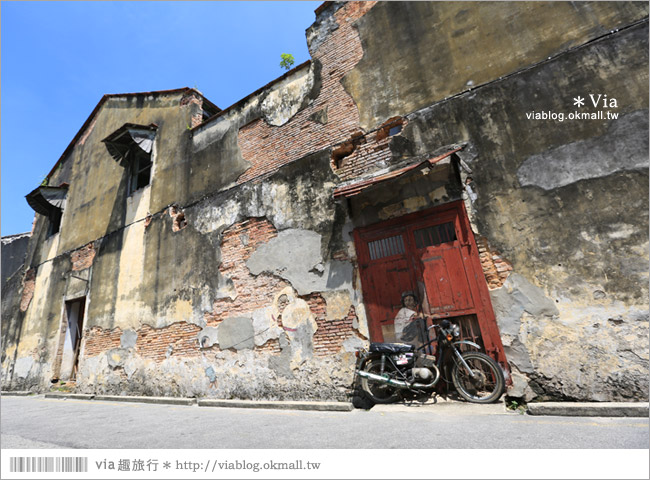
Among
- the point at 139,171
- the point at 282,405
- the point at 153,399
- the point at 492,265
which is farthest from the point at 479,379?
the point at 139,171

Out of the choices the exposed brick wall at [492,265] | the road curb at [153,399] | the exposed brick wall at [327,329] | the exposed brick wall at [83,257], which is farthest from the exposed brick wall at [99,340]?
the exposed brick wall at [492,265]

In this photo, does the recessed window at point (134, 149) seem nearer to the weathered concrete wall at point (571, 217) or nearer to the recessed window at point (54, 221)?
the recessed window at point (54, 221)

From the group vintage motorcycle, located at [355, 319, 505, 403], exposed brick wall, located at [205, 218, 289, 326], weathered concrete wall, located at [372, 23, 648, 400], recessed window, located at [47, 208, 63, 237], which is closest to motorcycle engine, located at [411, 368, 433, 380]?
vintage motorcycle, located at [355, 319, 505, 403]

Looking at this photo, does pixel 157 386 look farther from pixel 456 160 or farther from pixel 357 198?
pixel 456 160

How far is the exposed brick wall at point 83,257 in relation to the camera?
9.65m

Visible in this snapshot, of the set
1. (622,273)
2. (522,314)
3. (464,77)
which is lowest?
(522,314)

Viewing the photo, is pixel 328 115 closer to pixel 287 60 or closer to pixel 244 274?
pixel 287 60

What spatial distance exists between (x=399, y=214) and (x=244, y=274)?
3.20 metres

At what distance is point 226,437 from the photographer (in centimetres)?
314

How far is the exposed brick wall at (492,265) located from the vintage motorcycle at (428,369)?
78 centimetres

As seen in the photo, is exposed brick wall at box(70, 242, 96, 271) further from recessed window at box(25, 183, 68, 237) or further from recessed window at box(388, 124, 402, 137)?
recessed window at box(388, 124, 402, 137)

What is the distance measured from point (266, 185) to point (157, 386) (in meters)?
4.81

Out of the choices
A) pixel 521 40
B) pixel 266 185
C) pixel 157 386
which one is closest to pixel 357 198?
pixel 266 185

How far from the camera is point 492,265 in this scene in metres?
4.34
